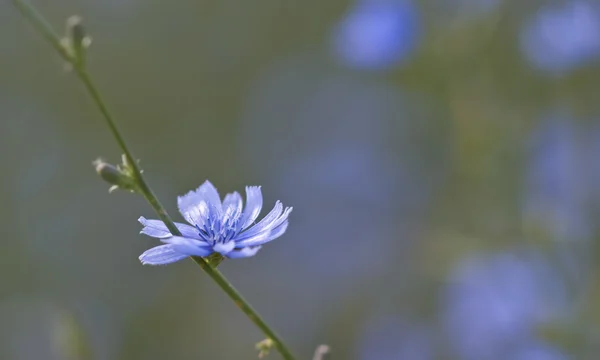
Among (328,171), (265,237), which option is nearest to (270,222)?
(265,237)

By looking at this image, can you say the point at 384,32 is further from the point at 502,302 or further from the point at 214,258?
the point at 214,258

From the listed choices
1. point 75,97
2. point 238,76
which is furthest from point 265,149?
point 75,97

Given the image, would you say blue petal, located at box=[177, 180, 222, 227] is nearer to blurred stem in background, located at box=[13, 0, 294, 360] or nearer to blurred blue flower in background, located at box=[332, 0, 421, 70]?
blurred stem in background, located at box=[13, 0, 294, 360]

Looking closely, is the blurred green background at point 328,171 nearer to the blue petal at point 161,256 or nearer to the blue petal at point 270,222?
the blue petal at point 270,222

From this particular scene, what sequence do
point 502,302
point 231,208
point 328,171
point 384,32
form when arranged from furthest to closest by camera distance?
1. point 328,171
2. point 384,32
3. point 502,302
4. point 231,208

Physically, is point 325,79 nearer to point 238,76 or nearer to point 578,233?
point 238,76

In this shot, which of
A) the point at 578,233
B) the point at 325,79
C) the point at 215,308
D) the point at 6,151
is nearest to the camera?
the point at 578,233
